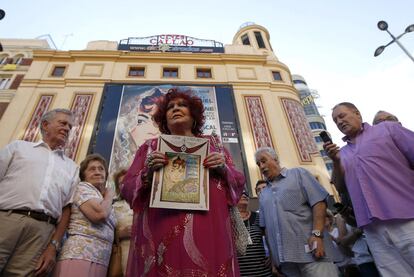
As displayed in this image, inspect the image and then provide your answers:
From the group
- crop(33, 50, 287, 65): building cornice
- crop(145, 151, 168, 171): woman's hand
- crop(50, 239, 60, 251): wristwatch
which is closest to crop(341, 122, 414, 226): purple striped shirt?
crop(145, 151, 168, 171): woman's hand

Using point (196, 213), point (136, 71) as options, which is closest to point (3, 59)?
point (136, 71)

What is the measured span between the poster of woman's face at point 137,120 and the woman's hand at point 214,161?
7.17 meters

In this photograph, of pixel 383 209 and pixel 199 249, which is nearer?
pixel 199 249

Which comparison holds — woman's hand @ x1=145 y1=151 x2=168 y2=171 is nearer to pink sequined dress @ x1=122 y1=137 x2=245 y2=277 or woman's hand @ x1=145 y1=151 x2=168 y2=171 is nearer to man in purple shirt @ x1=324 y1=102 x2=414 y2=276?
pink sequined dress @ x1=122 y1=137 x2=245 y2=277

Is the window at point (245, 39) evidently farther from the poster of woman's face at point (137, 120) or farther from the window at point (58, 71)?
the window at point (58, 71)

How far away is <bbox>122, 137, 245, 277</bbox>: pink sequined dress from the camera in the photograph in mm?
1053

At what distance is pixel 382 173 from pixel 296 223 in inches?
29.9

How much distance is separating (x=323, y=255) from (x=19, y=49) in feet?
57.3

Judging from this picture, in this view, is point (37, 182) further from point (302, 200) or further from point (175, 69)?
point (175, 69)

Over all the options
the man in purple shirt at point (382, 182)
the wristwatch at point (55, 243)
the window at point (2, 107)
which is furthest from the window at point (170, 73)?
the wristwatch at point (55, 243)

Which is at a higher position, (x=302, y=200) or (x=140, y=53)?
(x=140, y=53)

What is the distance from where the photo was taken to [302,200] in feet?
7.09

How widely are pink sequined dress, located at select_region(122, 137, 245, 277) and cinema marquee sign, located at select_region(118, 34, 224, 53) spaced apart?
12.8m

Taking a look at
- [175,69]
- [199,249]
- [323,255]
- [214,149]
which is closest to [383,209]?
[323,255]
